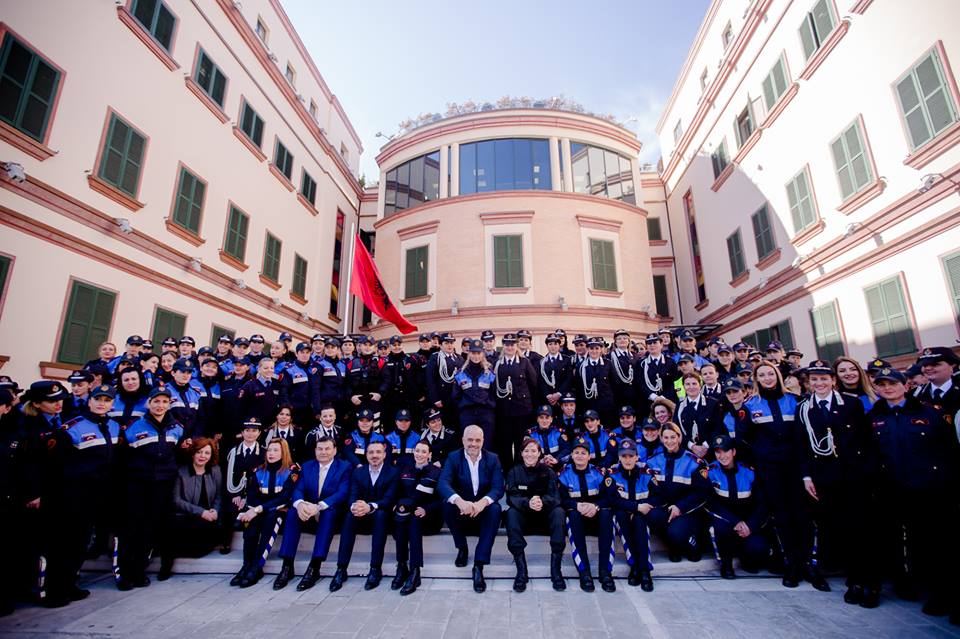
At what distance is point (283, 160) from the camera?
53.7ft

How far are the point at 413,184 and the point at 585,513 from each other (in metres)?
16.5

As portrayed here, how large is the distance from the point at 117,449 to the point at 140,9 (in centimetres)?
1064

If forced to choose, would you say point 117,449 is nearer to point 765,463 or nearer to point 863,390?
point 765,463

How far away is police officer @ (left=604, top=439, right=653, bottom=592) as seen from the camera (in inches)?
210

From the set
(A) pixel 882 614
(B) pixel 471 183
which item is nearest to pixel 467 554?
(A) pixel 882 614

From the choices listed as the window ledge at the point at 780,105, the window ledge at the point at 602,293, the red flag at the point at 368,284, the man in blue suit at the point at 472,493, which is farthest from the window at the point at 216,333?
the window ledge at the point at 780,105

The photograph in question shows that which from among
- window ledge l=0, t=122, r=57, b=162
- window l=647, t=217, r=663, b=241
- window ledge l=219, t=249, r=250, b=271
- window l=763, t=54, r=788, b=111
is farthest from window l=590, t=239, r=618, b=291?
window ledge l=0, t=122, r=57, b=162

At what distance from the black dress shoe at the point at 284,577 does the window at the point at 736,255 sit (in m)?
16.2

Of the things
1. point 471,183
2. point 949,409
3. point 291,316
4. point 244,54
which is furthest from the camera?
point 471,183

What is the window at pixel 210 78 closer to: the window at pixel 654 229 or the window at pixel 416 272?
the window at pixel 416 272

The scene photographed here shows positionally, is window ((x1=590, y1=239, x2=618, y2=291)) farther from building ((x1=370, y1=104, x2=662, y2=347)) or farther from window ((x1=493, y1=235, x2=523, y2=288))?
window ((x1=493, y1=235, x2=523, y2=288))

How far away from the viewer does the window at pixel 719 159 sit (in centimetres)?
1691

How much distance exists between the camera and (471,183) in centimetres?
1828

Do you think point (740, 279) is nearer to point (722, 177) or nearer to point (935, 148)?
point (722, 177)
